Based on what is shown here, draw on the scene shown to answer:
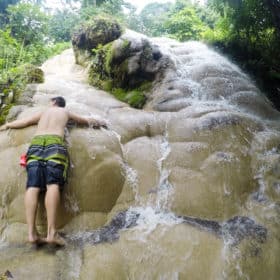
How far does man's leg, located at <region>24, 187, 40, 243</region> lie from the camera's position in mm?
4238

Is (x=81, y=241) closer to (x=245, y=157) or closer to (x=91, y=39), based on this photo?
(x=245, y=157)

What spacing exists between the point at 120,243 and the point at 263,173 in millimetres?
2782

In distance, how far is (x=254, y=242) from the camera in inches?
180

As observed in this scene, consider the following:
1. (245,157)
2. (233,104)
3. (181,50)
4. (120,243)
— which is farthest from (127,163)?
(181,50)

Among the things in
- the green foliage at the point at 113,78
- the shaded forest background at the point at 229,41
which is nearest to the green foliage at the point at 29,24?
the shaded forest background at the point at 229,41

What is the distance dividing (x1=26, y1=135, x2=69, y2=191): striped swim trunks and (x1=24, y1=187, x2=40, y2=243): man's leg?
0.10m

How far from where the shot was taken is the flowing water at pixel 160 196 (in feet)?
14.1

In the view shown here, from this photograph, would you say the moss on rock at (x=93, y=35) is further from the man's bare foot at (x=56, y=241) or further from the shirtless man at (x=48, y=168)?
the man's bare foot at (x=56, y=241)

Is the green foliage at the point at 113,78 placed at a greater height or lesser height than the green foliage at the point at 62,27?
greater

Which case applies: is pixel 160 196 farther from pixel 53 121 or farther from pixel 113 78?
pixel 113 78

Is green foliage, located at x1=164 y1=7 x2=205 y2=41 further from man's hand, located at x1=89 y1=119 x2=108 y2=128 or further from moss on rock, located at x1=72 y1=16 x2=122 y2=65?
man's hand, located at x1=89 y1=119 x2=108 y2=128

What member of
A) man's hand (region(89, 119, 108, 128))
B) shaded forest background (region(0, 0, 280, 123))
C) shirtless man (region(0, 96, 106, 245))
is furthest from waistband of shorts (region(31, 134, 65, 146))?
shaded forest background (region(0, 0, 280, 123))

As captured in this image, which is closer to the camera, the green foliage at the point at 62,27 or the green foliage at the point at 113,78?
the green foliage at the point at 113,78

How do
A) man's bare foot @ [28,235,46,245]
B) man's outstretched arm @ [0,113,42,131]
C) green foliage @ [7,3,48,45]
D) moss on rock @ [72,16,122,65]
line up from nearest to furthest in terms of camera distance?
man's bare foot @ [28,235,46,245]
man's outstretched arm @ [0,113,42,131]
moss on rock @ [72,16,122,65]
green foliage @ [7,3,48,45]
